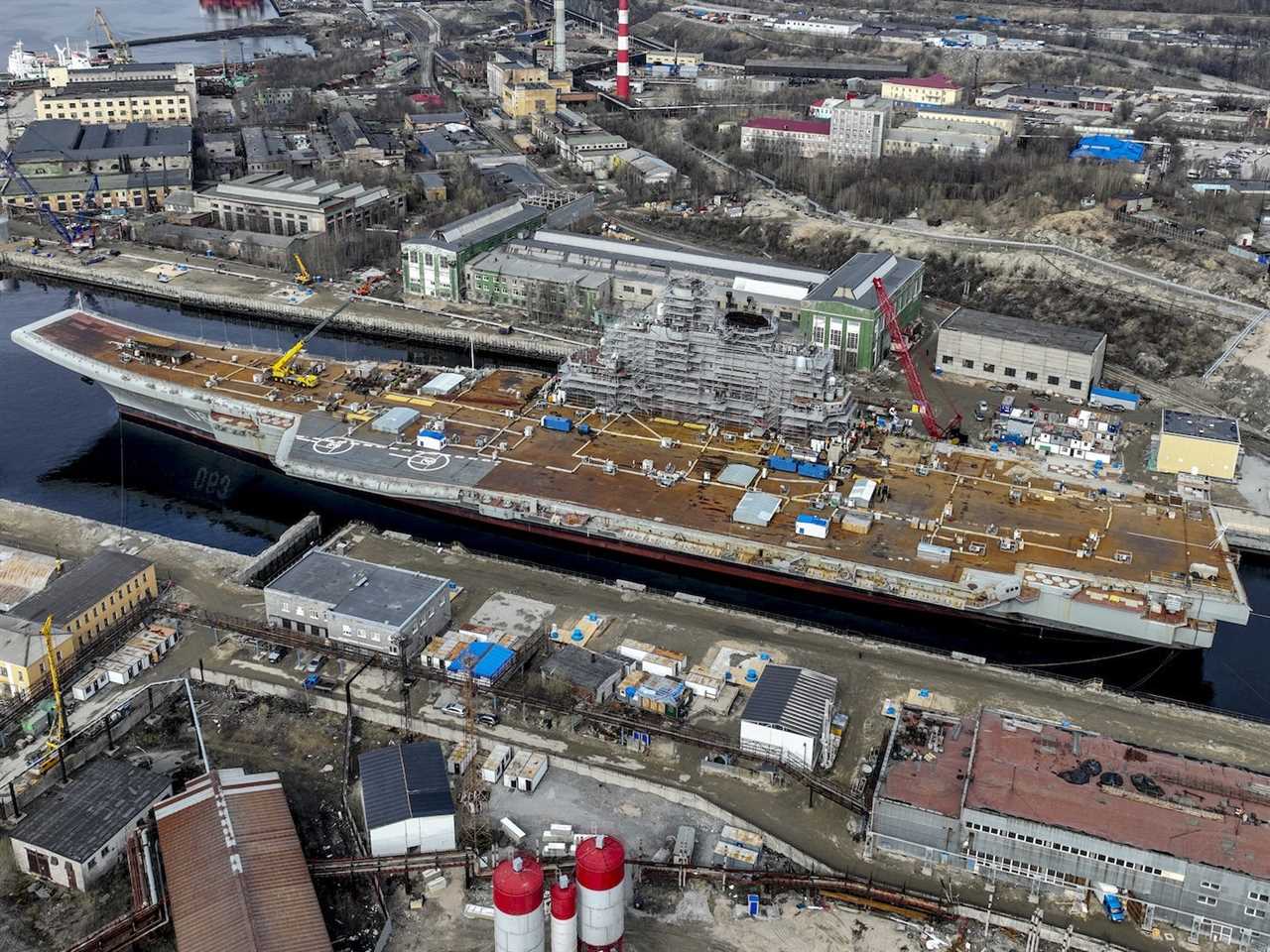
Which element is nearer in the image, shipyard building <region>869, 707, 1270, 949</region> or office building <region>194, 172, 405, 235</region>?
shipyard building <region>869, 707, 1270, 949</region>

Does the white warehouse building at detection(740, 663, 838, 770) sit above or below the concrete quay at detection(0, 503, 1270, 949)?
above

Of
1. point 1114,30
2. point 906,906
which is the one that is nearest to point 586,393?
point 906,906

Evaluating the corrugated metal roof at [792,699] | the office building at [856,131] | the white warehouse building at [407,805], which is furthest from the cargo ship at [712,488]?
the office building at [856,131]

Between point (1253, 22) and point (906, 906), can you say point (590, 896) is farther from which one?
point (1253, 22)

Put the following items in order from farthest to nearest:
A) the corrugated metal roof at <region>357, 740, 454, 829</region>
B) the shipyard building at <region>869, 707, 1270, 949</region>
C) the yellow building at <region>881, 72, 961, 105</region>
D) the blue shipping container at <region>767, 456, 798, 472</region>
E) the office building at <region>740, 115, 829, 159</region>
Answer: the yellow building at <region>881, 72, 961, 105</region>
the office building at <region>740, 115, 829, 159</region>
the blue shipping container at <region>767, 456, 798, 472</region>
the corrugated metal roof at <region>357, 740, 454, 829</region>
the shipyard building at <region>869, 707, 1270, 949</region>

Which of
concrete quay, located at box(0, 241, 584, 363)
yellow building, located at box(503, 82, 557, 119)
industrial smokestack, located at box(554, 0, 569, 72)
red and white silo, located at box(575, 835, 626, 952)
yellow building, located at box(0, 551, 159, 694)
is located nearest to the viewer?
red and white silo, located at box(575, 835, 626, 952)

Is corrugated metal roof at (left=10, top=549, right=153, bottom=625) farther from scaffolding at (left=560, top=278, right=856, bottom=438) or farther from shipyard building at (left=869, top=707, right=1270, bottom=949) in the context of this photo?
shipyard building at (left=869, top=707, right=1270, bottom=949)

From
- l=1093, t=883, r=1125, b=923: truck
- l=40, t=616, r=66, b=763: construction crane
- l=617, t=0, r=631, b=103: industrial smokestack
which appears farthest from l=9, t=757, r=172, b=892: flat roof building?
l=617, t=0, r=631, b=103: industrial smokestack
